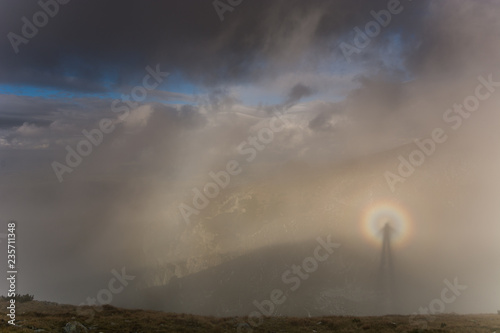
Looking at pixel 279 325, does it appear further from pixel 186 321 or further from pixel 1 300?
pixel 1 300

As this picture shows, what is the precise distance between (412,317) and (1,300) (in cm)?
7337

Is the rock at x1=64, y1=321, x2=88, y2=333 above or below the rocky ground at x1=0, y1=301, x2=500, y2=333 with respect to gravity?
above

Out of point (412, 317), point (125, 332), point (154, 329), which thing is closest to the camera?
point (125, 332)

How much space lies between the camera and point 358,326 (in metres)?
37.1

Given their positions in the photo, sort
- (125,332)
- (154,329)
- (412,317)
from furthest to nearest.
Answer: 1. (412,317)
2. (154,329)
3. (125,332)

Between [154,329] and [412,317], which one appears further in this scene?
[412,317]

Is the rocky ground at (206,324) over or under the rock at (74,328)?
under

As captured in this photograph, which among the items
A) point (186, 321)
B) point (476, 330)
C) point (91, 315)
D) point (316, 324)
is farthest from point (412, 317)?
point (91, 315)

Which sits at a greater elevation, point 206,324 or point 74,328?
point 74,328

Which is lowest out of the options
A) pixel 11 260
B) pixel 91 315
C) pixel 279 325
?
pixel 279 325

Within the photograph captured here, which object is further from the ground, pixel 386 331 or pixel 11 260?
pixel 11 260

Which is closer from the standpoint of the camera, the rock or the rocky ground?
the rock

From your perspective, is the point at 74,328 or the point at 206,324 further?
the point at 206,324

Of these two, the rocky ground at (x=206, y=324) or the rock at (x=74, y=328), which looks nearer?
the rock at (x=74, y=328)
